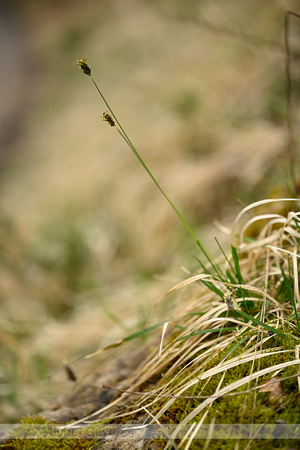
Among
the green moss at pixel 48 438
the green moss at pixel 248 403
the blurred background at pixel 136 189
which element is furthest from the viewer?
the blurred background at pixel 136 189

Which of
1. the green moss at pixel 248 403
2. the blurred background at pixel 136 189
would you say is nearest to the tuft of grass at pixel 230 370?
the green moss at pixel 248 403

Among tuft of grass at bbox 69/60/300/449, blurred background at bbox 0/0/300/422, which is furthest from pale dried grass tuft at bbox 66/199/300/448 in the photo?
blurred background at bbox 0/0/300/422

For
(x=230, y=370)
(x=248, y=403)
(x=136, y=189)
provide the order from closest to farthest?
(x=248, y=403)
(x=230, y=370)
(x=136, y=189)

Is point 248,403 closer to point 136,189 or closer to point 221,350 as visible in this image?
point 221,350

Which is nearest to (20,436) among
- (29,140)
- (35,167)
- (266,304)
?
(266,304)

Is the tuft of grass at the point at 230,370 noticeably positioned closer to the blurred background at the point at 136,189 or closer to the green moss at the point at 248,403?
the green moss at the point at 248,403

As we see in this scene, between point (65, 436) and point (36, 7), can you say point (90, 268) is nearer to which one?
point (65, 436)

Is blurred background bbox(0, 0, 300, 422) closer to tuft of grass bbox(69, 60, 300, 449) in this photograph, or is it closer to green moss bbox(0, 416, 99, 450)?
tuft of grass bbox(69, 60, 300, 449)

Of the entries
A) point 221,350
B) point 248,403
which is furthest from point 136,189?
point 248,403
